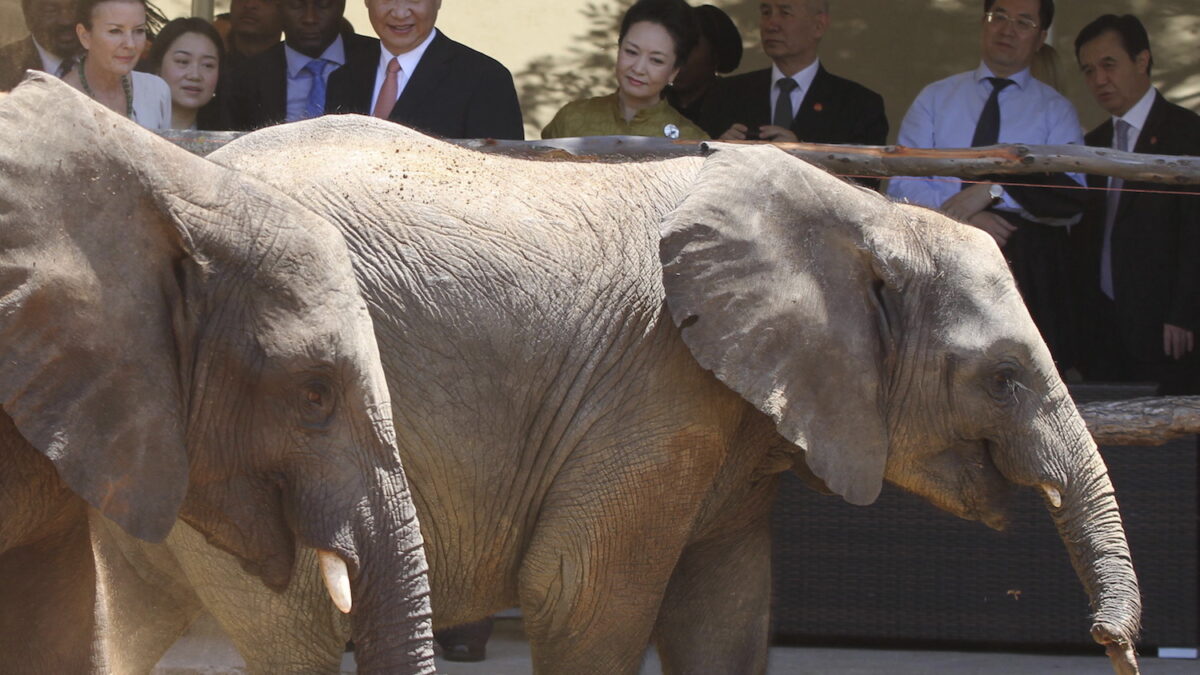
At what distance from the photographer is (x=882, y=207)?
18.7 feet

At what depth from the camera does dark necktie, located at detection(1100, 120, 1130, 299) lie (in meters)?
7.80

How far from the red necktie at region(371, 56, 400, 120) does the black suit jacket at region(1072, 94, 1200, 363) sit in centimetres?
276

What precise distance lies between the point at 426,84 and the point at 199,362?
3324mm

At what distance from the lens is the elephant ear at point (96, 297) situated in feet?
12.5

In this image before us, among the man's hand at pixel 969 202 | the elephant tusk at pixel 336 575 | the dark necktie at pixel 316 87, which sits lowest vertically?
the elephant tusk at pixel 336 575

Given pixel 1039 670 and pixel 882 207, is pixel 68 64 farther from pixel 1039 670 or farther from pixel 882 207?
pixel 1039 670

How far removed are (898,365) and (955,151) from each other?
1.26 m

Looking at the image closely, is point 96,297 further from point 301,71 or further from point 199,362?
point 301,71

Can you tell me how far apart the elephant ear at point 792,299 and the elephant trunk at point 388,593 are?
1469 millimetres

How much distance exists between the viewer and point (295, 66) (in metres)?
7.73

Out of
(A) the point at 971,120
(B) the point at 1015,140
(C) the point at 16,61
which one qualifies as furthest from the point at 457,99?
(B) the point at 1015,140

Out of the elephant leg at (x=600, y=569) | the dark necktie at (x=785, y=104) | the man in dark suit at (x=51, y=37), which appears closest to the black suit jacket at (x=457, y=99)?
the man in dark suit at (x=51, y=37)

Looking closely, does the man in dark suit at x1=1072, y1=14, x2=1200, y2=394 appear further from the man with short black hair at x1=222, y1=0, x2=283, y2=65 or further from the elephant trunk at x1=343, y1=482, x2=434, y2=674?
the elephant trunk at x1=343, y1=482, x2=434, y2=674

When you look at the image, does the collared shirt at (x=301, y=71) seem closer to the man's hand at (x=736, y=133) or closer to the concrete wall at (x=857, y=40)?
the man's hand at (x=736, y=133)
